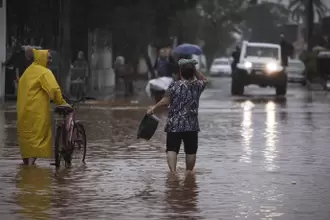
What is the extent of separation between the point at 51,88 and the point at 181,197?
4.16 meters

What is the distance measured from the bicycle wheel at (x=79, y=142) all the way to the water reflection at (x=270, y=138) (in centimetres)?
263

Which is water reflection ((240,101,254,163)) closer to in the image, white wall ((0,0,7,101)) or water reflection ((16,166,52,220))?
water reflection ((16,166,52,220))

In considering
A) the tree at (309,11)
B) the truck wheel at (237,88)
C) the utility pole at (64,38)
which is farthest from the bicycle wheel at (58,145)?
the tree at (309,11)

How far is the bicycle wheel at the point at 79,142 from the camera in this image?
17.4m

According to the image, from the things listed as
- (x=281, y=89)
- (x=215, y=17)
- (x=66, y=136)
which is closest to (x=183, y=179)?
(x=66, y=136)

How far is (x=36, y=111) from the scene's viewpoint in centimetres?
1705

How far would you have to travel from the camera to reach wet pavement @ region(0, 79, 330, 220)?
1223 centimetres

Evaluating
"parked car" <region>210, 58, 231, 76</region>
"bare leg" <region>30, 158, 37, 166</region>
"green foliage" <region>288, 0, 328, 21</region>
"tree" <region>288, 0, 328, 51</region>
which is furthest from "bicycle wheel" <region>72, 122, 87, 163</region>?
"green foliage" <region>288, 0, 328, 21</region>

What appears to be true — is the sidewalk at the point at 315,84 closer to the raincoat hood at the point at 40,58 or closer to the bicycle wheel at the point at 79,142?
the bicycle wheel at the point at 79,142

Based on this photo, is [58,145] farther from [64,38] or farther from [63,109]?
[64,38]

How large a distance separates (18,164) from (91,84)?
33641mm

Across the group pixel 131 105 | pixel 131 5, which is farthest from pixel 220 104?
pixel 131 5

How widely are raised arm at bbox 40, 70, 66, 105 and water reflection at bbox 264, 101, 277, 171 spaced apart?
300 cm

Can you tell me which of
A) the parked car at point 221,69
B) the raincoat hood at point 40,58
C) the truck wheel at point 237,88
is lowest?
the parked car at point 221,69
